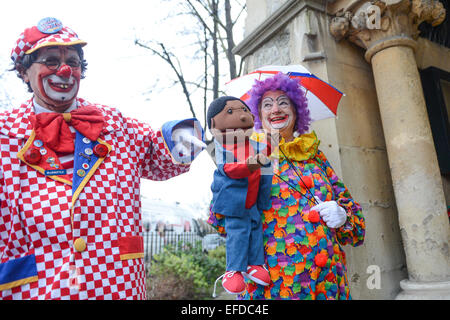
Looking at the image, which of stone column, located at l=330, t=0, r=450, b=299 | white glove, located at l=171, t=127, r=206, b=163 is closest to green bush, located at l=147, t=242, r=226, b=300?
stone column, located at l=330, t=0, r=450, b=299

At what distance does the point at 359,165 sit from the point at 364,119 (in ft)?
1.59

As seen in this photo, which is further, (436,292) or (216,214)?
(436,292)

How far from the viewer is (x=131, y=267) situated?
57.9 inches

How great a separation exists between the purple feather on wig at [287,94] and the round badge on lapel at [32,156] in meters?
1.28

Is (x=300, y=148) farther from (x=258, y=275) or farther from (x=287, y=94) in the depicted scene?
(x=258, y=275)

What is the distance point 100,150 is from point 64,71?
0.40m

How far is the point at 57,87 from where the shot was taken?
1.56 m

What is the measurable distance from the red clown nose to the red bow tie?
0.57 feet

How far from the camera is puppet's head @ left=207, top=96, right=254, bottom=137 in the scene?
5.40 ft

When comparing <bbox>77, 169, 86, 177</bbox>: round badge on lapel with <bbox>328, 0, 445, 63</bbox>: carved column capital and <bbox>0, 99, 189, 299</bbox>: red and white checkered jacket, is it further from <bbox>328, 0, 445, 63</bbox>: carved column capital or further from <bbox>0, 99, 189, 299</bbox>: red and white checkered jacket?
<bbox>328, 0, 445, 63</bbox>: carved column capital

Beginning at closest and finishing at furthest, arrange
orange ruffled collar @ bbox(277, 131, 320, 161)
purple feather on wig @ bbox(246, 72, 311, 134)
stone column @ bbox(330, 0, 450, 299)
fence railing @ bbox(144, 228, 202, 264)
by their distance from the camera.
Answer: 1. orange ruffled collar @ bbox(277, 131, 320, 161)
2. purple feather on wig @ bbox(246, 72, 311, 134)
3. stone column @ bbox(330, 0, 450, 299)
4. fence railing @ bbox(144, 228, 202, 264)

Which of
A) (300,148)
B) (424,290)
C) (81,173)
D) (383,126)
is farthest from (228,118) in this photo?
(424,290)
